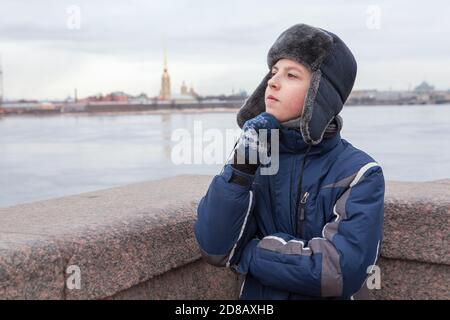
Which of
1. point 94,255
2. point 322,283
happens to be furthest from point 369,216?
point 94,255

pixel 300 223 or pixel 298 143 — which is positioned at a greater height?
pixel 298 143

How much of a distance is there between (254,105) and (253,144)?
30cm

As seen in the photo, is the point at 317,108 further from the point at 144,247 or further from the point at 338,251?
the point at 144,247

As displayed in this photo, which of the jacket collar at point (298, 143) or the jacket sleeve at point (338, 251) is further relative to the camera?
the jacket collar at point (298, 143)

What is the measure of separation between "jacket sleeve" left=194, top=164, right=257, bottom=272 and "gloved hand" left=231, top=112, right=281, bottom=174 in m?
0.03

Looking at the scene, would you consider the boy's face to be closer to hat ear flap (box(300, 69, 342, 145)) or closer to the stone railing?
hat ear flap (box(300, 69, 342, 145))

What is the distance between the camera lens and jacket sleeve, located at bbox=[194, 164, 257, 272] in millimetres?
1915

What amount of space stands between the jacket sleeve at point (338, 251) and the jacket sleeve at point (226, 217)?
9 centimetres

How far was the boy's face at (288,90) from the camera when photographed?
6.68 feet

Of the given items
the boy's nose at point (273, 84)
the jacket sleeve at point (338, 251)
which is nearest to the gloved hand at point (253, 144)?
the boy's nose at point (273, 84)

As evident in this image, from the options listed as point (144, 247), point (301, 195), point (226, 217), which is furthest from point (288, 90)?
point (144, 247)

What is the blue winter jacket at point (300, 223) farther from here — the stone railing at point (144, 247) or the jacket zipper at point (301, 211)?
the stone railing at point (144, 247)

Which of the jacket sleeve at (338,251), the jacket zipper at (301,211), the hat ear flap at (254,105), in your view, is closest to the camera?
the jacket sleeve at (338,251)

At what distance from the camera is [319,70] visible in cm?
200
